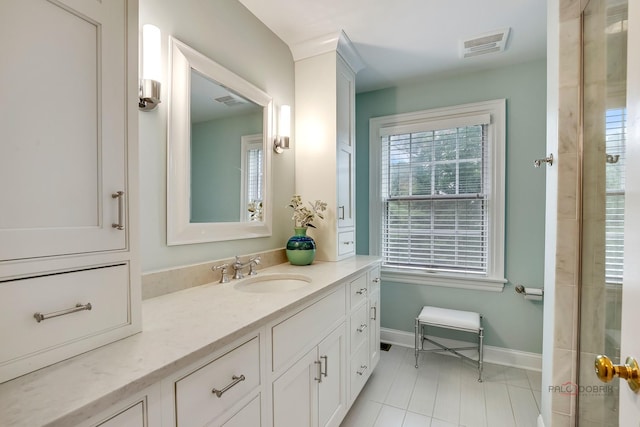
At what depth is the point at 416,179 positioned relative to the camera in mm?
2801

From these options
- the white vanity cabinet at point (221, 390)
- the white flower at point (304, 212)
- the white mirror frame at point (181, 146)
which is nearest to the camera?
the white vanity cabinet at point (221, 390)

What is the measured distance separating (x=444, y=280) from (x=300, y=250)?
149 cm

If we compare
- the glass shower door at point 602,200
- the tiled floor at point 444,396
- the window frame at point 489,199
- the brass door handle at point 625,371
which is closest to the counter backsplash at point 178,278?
the tiled floor at point 444,396

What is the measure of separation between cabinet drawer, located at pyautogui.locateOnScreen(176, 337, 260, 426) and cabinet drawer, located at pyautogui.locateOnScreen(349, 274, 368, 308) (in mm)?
903

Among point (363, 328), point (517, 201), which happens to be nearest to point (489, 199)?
point (517, 201)

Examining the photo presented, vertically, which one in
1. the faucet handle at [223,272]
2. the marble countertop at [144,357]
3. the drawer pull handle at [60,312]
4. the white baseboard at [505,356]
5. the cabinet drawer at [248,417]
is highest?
the drawer pull handle at [60,312]

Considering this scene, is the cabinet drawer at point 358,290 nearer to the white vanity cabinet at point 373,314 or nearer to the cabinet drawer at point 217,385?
the white vanity cabinet at point 373,314

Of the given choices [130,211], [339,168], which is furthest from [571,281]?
[130,211]

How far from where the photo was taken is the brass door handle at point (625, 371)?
0.52 meters

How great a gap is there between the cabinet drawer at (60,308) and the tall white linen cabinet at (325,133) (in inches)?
58.8

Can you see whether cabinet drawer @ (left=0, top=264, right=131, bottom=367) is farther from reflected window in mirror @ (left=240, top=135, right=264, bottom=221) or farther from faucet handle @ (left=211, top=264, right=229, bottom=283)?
reflected window in mirror @ (left=240, top=135, right=264, bottom=221)

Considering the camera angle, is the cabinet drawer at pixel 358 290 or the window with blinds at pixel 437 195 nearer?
the cabinet drawer at pixel 358 290

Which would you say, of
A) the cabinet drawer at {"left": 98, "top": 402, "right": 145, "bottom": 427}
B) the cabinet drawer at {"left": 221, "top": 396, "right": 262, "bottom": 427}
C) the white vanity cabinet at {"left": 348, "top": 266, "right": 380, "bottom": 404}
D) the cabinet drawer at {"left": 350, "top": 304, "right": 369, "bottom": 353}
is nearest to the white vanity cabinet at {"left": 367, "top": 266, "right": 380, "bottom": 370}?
the white vanity cabinet at {"left": 348, "top": 266, "right": 380, "bottom": 404}

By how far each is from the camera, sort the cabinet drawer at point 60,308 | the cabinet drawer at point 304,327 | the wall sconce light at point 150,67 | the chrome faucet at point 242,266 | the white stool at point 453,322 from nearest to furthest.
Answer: the cabinet drawer at point 60,308
the cabinet drawer at point 304,327
the wall sconce light at point 150,67
the chrome faucet at point 242,266
the white stool at point 453,322
